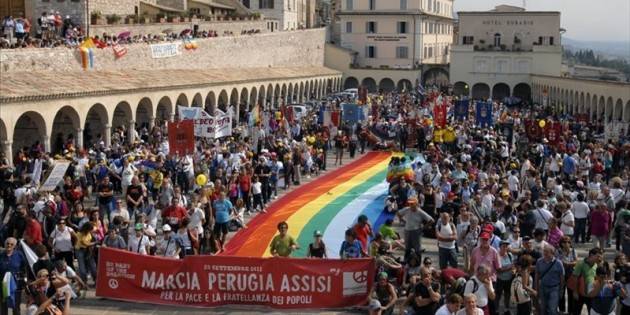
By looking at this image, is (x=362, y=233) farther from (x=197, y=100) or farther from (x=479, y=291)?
(x=197, y=100)

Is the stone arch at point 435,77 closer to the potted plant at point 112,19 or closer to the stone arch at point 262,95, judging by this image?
the stone arch at point 262,95

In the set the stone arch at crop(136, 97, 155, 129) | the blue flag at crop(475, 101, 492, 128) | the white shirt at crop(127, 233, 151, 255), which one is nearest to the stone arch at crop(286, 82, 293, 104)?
the stone arch at crop(136, 97, 155, 129)

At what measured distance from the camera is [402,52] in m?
73.9

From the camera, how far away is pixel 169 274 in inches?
480

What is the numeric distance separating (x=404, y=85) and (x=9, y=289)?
62806mm

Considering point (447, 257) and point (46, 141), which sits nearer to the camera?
point (447, 257)

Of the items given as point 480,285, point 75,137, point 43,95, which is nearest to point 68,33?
point 75,137

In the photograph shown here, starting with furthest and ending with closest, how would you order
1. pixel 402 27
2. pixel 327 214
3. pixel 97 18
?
pixel 402 27
pixel 97 18
pixel 327 214

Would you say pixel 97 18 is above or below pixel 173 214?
above

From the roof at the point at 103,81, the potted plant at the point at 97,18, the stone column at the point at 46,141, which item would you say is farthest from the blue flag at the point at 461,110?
the potted plant at the point at 97,18

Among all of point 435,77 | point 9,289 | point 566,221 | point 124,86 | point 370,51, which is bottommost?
point 9,289

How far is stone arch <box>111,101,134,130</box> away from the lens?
1198 inches

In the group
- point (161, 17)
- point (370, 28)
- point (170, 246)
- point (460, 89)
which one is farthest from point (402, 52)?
point (170, 246)

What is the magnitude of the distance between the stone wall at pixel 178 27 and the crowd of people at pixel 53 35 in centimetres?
48
